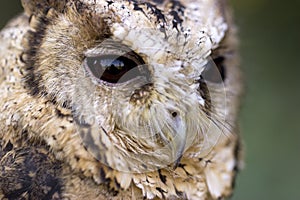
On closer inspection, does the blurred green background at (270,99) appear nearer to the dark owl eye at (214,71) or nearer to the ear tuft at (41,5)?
the dark owl eye at (214,71)

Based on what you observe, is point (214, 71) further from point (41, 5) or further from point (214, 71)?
point (41, 5)

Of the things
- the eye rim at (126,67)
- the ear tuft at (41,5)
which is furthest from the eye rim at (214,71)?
the ear tuft at (41,5)

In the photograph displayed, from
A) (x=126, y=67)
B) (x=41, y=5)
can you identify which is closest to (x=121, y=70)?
(x=126, y=67)

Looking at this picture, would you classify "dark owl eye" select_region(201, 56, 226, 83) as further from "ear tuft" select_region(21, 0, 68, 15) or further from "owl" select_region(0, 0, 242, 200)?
"ear tuft" select_region(21, 0, 68, 15)

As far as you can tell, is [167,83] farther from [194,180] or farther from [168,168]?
[194,180]

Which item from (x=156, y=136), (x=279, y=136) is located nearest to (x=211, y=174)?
(x=156, y=136)

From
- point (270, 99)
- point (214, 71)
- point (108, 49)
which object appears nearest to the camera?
point (108, 49)

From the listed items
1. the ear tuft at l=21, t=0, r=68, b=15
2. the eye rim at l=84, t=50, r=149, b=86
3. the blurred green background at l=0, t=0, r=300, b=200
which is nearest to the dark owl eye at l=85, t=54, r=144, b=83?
the eye rim at l=84, t=50, r=149, b=86
